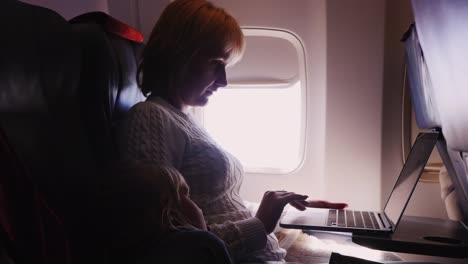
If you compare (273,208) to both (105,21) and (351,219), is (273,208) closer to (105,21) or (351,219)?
(351,219)

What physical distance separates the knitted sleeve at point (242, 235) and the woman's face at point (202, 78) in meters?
0.39

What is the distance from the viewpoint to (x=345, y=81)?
5.10ft

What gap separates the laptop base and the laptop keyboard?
0.06m

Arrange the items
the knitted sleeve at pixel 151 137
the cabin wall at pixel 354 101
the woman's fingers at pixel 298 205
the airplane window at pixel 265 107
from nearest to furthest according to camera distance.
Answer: the knitted sleeve at pixel 151 137, the woman's fingers at pixel 298 205, the cabin wall at pixel 354 101, the airplane window at pixel 265 107

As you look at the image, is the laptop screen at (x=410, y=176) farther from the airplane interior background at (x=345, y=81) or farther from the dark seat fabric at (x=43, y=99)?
the dark seat fabric at (x=43, y=99)

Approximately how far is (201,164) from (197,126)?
0.50ft

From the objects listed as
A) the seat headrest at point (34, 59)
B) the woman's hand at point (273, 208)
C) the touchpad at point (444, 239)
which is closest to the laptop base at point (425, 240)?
the touchpad at point (444, 239)

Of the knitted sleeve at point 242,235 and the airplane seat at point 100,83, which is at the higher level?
the airplane seat at point 100,83

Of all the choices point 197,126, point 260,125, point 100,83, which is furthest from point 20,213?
point 260,125

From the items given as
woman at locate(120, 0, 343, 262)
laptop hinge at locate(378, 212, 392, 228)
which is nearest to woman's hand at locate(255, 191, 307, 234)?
woman at locate(120, 0, 343, 262)

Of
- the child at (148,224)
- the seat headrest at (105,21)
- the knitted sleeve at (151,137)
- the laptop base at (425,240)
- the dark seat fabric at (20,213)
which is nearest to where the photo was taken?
the dark seat fabric at (20,213)

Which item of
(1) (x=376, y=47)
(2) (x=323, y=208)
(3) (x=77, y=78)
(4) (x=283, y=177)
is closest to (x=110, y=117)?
(3) (x=77, y=78)

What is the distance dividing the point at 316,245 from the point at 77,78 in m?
0.85

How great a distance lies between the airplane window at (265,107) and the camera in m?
1.65
